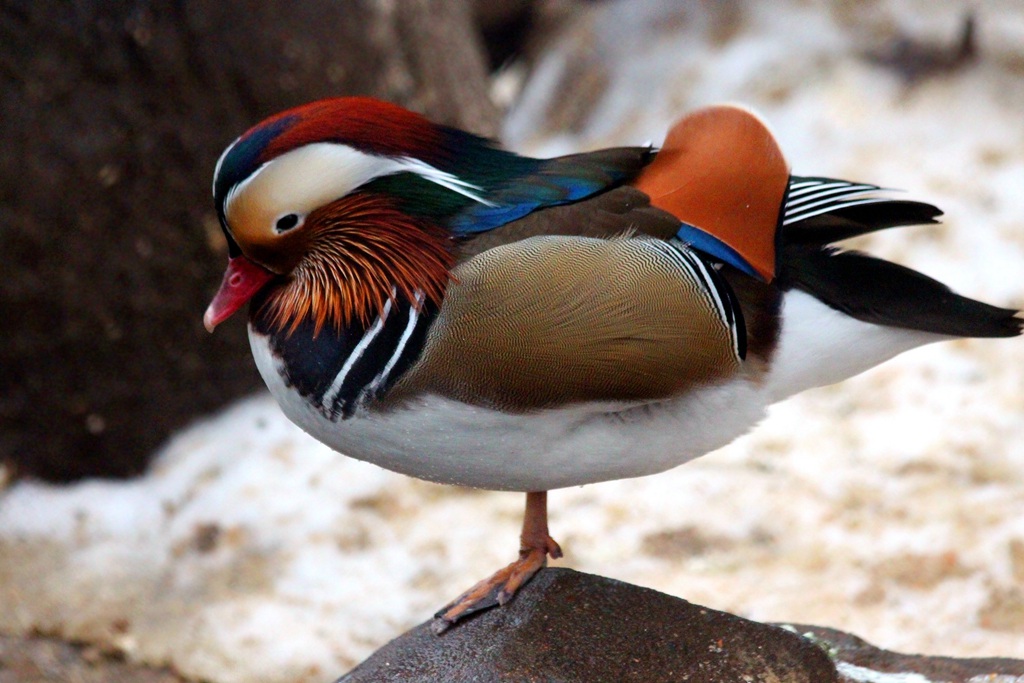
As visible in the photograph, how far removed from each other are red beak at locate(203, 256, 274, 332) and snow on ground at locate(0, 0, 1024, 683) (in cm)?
186

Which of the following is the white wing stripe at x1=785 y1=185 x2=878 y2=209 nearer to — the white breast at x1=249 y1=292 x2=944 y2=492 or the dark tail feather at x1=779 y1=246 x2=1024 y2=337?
the dark tail feather at x1=779 y1=246 x2=1024 y2=337

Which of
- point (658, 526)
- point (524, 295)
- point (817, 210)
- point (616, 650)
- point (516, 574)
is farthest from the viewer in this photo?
point (658, 526)

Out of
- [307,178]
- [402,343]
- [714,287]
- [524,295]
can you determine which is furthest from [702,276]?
[307,178]

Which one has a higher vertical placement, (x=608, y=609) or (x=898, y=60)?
(x=898, y=60)

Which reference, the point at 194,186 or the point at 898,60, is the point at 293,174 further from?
the point at 898,60

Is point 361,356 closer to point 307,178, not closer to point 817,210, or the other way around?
point 307,178

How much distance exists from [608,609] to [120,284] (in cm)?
265

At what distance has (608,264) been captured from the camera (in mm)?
1952

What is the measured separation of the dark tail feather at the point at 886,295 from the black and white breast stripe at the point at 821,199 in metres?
0.07

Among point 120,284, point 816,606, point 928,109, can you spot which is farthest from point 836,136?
point 120,284

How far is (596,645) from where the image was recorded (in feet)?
7.63

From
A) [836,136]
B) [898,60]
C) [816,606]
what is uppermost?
[898,60]

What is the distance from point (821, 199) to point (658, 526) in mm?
1872

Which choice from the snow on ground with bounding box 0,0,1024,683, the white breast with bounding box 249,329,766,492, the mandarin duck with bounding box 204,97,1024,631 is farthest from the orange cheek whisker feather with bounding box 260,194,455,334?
the snow on ground with bounding box 0,0,1024,683
